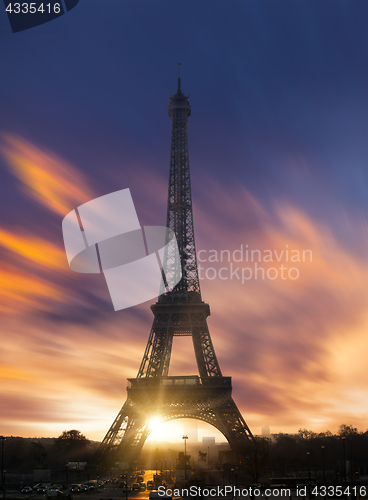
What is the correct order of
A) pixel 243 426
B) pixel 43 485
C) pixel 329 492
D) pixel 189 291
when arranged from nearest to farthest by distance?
pixel 329 492, pixel 43 485, pixel 243 426, pixel 189 291

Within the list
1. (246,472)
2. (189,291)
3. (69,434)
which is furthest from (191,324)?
(69,434)

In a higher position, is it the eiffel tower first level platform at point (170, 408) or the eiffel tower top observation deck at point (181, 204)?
the eiffel tower top observation deck at point (181, 204)

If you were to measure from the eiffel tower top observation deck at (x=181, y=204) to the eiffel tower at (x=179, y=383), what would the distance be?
209 mm

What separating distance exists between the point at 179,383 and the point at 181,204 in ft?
123

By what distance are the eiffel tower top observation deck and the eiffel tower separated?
209mm

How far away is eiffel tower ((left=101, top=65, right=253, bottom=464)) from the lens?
331ft

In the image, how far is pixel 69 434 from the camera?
643 feet

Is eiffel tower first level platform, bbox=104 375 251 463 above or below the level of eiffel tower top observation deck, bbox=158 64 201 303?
below

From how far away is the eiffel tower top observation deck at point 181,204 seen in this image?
115 m

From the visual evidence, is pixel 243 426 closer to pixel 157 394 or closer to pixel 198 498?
pixel 157 394

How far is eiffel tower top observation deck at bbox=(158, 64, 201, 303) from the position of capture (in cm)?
11519

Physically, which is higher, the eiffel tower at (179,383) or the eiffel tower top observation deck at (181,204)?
the eiffel tower top observation deck at (181,204)

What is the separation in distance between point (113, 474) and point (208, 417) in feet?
66.2

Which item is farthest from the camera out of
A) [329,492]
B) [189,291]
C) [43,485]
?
[189,291]
